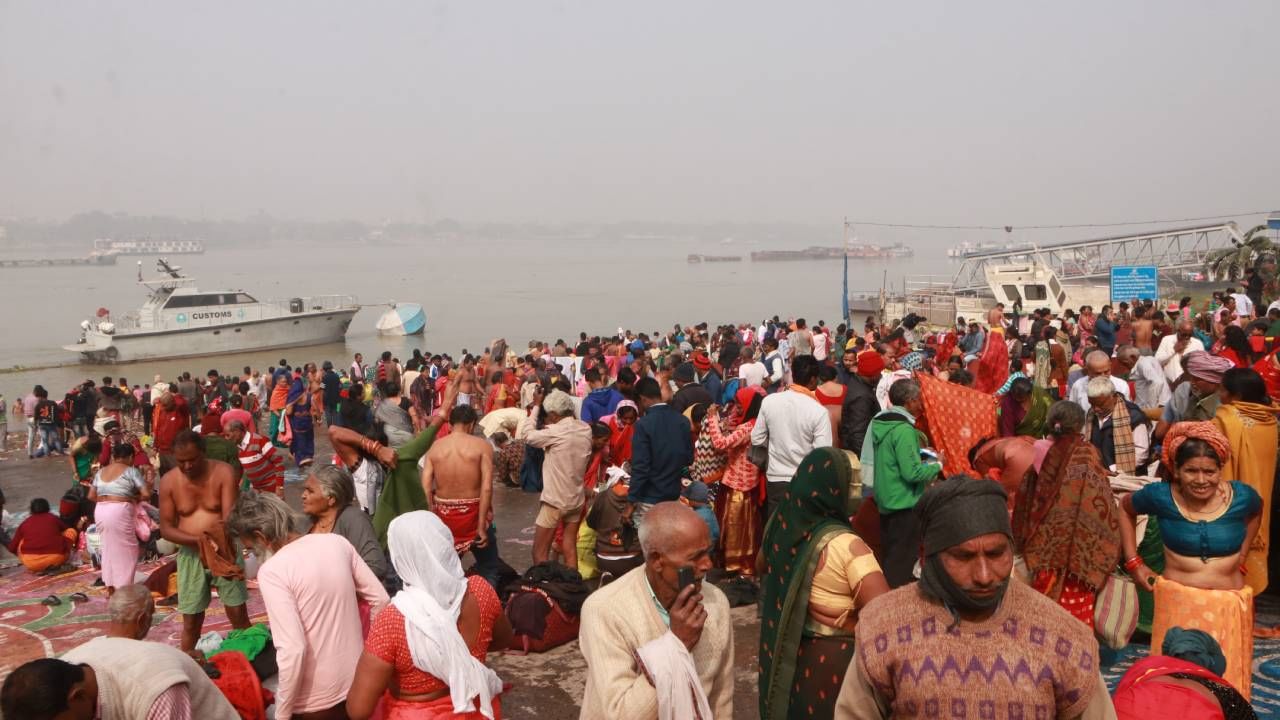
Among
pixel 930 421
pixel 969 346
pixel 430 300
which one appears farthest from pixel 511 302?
pixel 930 421

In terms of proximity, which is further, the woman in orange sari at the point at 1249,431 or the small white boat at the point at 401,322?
the small white boat at the point at 401,322

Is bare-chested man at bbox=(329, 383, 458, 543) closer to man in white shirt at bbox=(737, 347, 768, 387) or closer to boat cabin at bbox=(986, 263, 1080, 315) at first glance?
man in white shirt at bbox=(737, 347, 768, 387)

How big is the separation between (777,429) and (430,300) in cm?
7823

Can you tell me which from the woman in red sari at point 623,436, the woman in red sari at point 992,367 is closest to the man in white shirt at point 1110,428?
the woman in red sari at point 623,436

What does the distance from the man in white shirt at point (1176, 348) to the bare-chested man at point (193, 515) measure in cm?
760

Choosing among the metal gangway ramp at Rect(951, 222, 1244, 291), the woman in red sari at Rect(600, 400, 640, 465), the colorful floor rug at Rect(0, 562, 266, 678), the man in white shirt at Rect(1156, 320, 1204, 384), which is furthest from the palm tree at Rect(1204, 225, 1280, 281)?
the colorful floor rug at Rect(0, 562, 266, 678)

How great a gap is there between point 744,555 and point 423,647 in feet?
11.4

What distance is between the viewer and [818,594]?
300 centimetres

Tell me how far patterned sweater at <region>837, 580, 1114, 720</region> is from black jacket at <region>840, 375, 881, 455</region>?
15.6 feet

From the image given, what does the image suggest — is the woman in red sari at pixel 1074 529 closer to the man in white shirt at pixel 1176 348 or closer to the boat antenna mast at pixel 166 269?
the man in white shirt at pixel 1176 348

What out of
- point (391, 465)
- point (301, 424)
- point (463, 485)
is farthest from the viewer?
point (301, 424)

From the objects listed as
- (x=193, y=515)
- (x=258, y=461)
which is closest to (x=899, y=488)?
(x=193, y=515)

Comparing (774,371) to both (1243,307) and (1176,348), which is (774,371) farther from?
(1243,307)

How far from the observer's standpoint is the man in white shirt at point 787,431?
565cm
